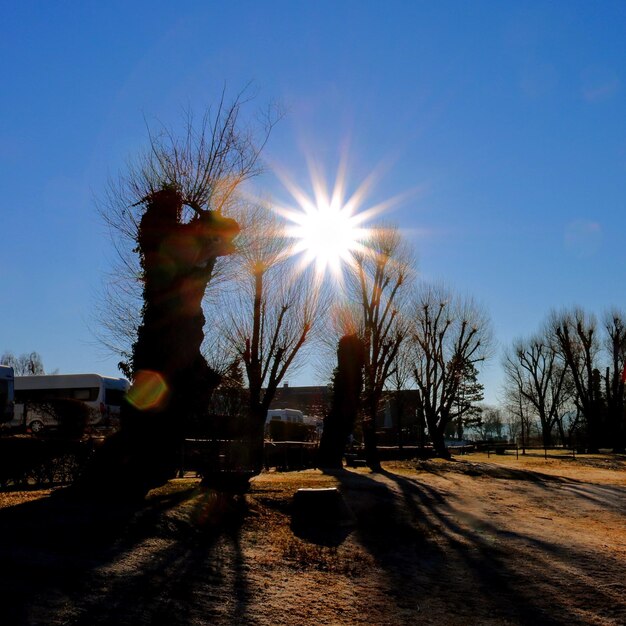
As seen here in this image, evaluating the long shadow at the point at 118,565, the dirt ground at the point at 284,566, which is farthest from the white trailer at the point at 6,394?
the long shadow at the point at 118,565

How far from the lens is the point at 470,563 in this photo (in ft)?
24.5

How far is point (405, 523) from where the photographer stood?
991 centimetres

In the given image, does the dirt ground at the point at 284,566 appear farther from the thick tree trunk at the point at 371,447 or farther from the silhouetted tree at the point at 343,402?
the thick tree trunk at the point at 371,447

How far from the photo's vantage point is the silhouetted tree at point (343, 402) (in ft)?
74.5

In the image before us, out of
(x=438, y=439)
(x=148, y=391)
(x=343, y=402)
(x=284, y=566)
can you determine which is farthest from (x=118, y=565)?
(x=438, y=439)

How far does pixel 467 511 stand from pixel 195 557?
22.7ft

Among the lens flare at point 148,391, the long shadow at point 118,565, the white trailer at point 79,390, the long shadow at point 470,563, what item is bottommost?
the long shadow at point 470,563

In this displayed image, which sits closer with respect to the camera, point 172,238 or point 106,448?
point 106,448

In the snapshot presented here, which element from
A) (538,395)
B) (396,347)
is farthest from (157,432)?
(538,395)

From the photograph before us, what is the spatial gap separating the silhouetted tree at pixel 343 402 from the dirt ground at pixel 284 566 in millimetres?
11643

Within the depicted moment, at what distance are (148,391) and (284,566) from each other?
4065 mm

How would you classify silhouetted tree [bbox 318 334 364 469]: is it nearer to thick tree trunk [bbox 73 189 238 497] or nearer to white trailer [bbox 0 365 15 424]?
white trailer [bbox 0 365 15 424]

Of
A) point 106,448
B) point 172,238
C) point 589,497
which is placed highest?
point 172,238

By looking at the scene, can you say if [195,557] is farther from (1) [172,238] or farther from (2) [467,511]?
(2) [467,511]
